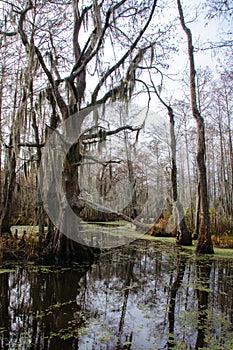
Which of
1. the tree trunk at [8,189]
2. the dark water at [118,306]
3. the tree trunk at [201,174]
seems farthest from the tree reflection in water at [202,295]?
the tree trunk at [8,189]

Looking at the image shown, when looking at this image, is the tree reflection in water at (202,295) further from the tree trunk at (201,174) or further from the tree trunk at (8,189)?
the tree trunk at (8,189)

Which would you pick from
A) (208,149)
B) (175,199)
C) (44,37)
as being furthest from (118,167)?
(44,37)

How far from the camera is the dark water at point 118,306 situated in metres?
2.71

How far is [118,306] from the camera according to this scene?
3.68 meters

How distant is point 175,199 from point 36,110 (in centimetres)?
534

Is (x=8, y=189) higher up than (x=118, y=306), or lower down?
higher up

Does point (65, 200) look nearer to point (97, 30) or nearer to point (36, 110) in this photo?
point (36, 110)

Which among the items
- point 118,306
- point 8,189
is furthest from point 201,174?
point 8,189

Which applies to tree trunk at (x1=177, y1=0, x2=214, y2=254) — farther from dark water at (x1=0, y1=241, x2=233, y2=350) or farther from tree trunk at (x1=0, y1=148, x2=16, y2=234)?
tree trunk at (x1=0, y1=148, x2=16, y2=234)

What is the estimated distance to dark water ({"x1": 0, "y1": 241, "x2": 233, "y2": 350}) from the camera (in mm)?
2707

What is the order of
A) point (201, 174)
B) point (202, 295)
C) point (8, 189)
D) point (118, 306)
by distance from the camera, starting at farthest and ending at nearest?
point (201, 174) → point (8, 189) → point (202, 295) → point (118, 306)

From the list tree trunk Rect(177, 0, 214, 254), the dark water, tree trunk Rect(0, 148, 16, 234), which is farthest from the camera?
tree trunk Rect(0, 148, 16, 234)

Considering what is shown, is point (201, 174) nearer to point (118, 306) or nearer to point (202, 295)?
point (202, 295)

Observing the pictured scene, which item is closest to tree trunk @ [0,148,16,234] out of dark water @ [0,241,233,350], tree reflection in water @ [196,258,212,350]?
dark water @ [0,241,233,350]
